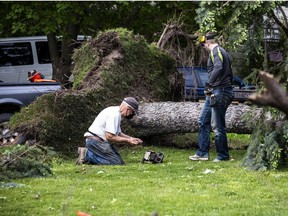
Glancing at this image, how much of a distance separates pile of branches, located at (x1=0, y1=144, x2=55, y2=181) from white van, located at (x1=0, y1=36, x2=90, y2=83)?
16791 mm

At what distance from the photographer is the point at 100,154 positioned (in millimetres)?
11039

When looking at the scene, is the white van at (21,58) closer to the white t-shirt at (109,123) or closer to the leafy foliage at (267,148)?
the white t-shirt at (109,123)

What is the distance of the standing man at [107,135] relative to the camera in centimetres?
1069

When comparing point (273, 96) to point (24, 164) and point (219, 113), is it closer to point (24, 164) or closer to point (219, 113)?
point (24, 164)

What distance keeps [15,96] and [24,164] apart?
22.0ft

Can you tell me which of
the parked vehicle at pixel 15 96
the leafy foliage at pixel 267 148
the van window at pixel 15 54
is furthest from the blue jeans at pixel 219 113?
the van window at pixel 15 54

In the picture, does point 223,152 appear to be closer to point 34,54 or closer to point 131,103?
point 131,103

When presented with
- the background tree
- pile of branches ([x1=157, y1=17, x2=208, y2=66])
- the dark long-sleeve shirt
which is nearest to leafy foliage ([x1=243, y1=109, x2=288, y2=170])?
the dark long-sleeve shirt

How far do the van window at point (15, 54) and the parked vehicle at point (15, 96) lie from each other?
35.8 feet

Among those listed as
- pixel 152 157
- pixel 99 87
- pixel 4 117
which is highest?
pixel 99 87

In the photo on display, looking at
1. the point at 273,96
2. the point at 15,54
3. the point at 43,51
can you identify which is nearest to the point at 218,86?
the point at 273,96

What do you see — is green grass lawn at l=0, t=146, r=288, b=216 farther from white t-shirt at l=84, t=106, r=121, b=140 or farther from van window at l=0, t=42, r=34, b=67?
van window at l=0, t=42, r=34, b=67

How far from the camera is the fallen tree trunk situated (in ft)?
42.7

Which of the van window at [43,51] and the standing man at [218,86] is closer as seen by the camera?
the standing man at [218,86]
